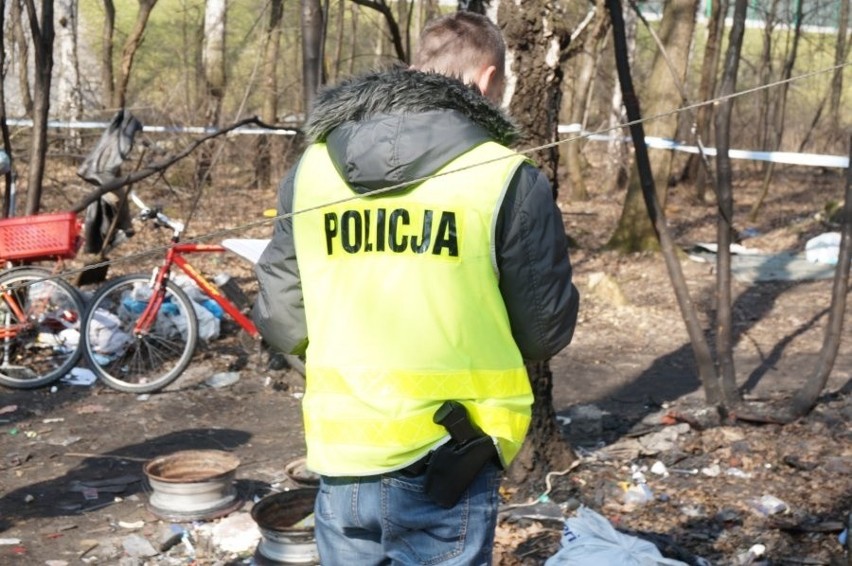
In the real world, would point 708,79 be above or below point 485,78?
above

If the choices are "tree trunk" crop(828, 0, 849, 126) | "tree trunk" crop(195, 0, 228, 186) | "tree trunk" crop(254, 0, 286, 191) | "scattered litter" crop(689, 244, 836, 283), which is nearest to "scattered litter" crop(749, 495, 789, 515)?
"scattered litter" crop(689, 244, 836, 283)

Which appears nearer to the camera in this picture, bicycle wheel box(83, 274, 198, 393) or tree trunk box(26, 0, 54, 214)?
bicycle wheel box(83, 274, 198, 393)

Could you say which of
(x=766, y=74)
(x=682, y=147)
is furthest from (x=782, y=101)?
(x=682, y=147)

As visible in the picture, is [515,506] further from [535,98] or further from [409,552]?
[409,552]

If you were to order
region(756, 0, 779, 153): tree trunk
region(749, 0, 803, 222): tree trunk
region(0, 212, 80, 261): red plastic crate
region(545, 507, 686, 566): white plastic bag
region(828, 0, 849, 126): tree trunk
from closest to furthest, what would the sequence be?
region(545, 507, 686, 566): white plastic bag
region(0, 212, 80, 261): red plastic crate
region(828, 0, 849, 126): tree trunk
region(749, 0, 803, 222): tree trunk
region(756, 0, 779, 153): tree trunk

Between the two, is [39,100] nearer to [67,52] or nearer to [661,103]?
[661,103]

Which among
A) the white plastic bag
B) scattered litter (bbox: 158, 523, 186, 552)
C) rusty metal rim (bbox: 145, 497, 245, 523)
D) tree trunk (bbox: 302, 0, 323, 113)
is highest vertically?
tree trunk (bbox: 302, 0, 323, 113)

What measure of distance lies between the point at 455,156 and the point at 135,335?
17.8 feet

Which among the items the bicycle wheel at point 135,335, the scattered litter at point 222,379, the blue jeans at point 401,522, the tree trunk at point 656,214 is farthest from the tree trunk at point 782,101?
the blue jeans at point 401,522

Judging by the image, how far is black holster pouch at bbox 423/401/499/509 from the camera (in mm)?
2277

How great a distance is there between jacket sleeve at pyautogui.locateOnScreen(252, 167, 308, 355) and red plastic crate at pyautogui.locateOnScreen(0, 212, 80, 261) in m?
4.99

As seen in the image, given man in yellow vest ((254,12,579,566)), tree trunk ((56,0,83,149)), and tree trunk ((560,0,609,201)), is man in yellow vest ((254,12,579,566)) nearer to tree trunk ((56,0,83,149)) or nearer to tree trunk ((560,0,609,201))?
tree trunk ((560,0,609,201))

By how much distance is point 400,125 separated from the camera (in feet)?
7.48

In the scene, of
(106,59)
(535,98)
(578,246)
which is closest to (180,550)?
(535,98)
